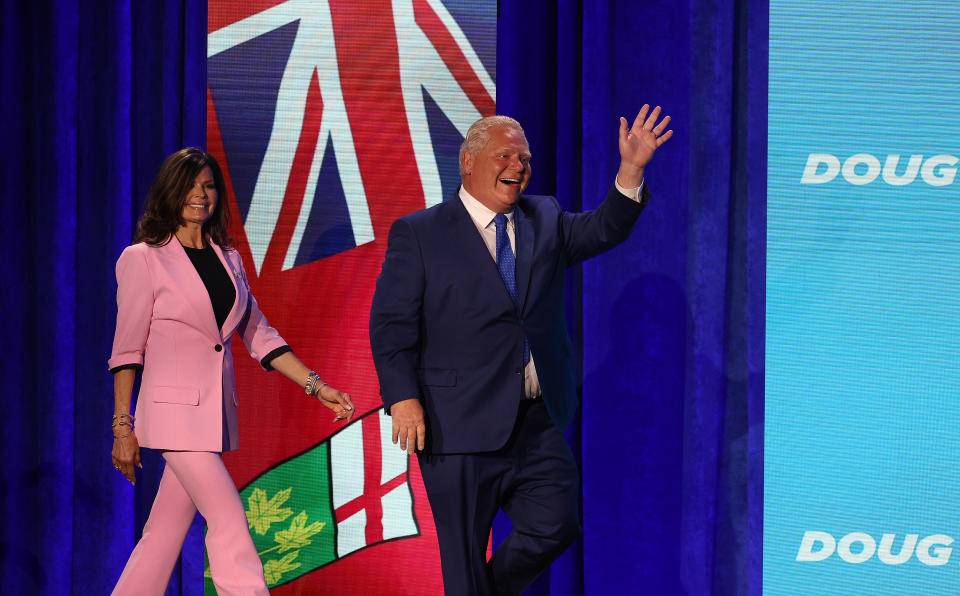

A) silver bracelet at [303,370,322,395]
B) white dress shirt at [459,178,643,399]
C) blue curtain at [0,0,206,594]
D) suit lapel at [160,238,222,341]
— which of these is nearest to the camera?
white dress shirt at [459,178,643,399]

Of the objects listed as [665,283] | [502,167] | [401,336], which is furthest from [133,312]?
[665,283]

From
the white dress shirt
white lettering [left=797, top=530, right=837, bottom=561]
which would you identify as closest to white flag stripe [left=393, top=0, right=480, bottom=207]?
the white dress shirt

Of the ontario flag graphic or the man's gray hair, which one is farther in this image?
the ontario flag graphic

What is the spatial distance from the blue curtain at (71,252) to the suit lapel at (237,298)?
0.95m

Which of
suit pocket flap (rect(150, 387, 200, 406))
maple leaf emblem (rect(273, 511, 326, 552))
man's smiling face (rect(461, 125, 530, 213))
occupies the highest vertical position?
man's smiling face (rect(461, 125, 530, 213))

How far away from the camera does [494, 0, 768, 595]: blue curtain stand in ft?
10.1

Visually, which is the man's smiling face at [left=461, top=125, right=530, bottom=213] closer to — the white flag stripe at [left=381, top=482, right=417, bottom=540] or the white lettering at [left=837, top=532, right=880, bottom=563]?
the white flag stripe at [left=381, top=482, right=417, bottom=540]

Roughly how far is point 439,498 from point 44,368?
1.87 metres

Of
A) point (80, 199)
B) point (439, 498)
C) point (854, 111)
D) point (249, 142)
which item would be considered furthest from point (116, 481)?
point (854, 111)

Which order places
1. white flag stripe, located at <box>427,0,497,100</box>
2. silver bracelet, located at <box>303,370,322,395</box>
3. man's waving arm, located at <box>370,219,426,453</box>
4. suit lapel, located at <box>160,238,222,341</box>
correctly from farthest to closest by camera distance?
white flag stripe, located at <box>427,0,497,100</box> → silver bracelet, located at <box>303,370,322,395</box> → suit lapel, located at <box>160,238,222,341</box> → man's waving arm, located at <box>370,219,426,453</box>

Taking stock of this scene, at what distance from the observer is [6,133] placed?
341cm

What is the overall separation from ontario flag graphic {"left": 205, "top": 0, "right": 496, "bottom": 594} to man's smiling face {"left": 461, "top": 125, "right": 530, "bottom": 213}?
0.86m

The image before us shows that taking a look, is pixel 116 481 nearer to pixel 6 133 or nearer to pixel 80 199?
pixel 80 199

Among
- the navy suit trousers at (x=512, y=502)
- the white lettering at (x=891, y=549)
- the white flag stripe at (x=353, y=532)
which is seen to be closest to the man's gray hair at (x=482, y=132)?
the navy suit trousers at (x=512, y=502)
